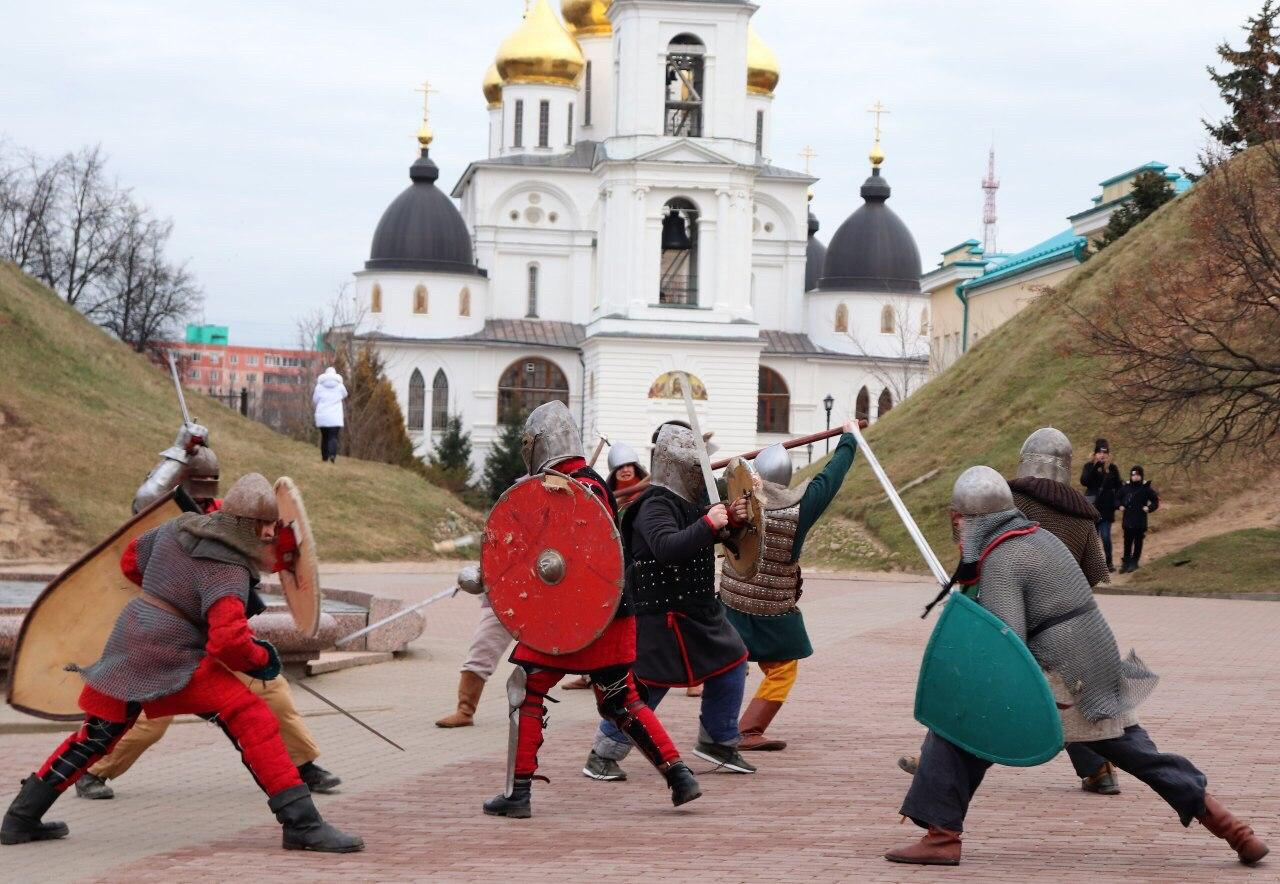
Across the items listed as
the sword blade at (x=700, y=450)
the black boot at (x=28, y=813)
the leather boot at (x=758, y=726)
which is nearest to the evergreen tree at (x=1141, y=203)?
the leather boot at (x=758, y=726)

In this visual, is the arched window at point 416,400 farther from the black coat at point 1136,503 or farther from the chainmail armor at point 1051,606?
the chainmail armor at point 1051,606

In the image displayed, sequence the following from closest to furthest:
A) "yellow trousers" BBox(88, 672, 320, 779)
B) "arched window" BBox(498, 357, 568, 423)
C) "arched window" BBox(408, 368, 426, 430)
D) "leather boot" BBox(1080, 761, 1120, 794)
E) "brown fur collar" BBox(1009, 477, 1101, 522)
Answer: "yellow trousers" BBox(88, 672, 320, 779), "brown fur collar" BBox(1009, 477, 1101, 522), "leather boot" BBox(1080, 761, 1120, 794), "arched window" BBox(498, 357, 568, 423), "arched window" BBox(408, 368, 426, 430)

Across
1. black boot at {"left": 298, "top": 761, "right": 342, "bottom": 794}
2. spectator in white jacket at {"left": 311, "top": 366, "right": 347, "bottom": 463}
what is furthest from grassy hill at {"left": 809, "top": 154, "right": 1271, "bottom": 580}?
black boot at {"left": 298, "top": 761, "right": 342, "bottom": 794}

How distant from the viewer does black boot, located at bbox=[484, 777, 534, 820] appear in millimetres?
8555

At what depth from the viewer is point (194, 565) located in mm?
7797

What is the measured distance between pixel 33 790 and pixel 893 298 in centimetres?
9302

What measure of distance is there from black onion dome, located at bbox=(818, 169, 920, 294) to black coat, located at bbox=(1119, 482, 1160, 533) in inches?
2780

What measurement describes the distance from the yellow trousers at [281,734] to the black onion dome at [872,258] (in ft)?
299

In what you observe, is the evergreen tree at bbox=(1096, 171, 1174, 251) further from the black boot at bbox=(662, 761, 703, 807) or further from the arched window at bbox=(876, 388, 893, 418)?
the arched window at bbox=(876, 388, 893, 418)

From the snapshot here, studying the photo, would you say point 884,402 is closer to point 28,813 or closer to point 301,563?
point 301,563

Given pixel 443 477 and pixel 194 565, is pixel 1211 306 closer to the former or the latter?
pixel 194 565

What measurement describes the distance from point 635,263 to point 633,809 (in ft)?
238

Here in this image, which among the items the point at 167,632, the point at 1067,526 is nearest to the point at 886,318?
the point at 1067,526

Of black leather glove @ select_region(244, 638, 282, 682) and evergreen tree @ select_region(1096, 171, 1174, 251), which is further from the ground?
evergreen tree @ select_region(1096, 171, 1174, 251)
